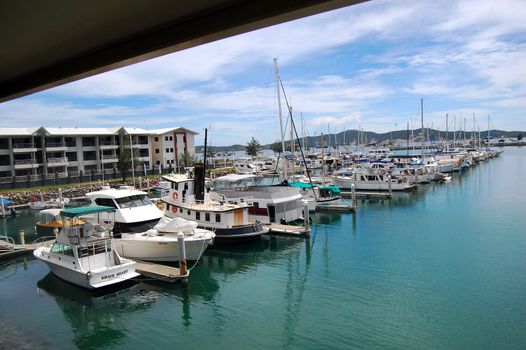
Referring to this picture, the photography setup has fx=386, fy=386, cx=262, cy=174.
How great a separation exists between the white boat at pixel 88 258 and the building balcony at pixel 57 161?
42846 millimetres

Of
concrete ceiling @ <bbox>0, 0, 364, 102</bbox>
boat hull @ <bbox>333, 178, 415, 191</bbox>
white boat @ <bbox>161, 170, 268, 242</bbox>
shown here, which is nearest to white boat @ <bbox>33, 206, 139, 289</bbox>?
white boat @ <bbox>161, 170, 268, 242</bbox>

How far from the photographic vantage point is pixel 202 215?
2338cm

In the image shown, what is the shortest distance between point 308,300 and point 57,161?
5093cm

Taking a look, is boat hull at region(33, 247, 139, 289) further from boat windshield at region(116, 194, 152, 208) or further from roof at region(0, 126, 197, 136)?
roof at region(0, 126, 197, 136)

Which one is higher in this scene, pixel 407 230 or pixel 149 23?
pixel 149 23

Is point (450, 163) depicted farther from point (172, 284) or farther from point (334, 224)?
point (172, 284)

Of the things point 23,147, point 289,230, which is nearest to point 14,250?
point 289,230

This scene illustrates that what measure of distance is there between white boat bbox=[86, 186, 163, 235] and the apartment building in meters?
32.0

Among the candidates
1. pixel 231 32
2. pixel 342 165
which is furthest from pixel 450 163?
pixel 231 32

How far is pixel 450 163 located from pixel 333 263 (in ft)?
178

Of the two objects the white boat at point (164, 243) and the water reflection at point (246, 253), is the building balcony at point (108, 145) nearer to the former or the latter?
the water reflection at point (246, 253)

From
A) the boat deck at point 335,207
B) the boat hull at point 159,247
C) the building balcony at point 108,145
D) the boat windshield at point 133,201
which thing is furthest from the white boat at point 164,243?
the building balcony at point 108,145

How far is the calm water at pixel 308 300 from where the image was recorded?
12.0 m

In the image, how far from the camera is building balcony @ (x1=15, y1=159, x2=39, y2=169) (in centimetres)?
5157
